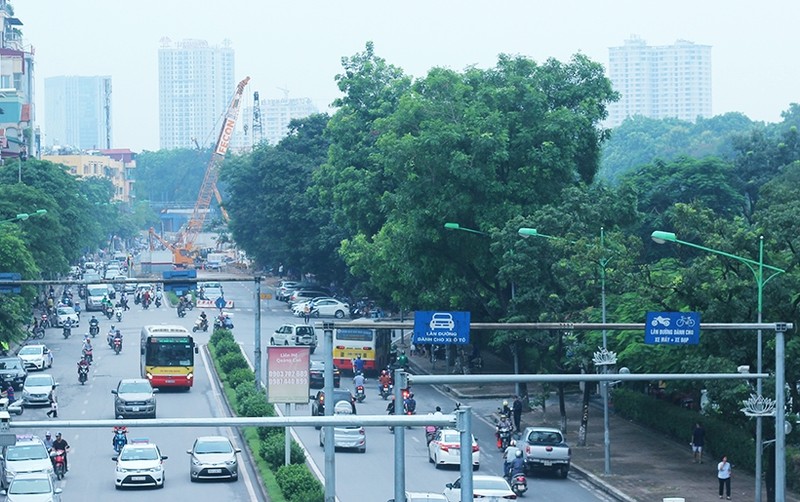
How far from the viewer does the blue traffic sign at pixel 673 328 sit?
3016 centimetres

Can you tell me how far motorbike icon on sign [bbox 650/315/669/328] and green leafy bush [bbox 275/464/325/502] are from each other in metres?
9.13

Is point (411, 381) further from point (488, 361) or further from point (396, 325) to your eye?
point (488, 361)

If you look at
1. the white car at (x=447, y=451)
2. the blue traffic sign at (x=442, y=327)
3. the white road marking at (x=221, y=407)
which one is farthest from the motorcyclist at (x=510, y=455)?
the blue traffic sign at (x=442, y=327)

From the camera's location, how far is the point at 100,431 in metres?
50.9

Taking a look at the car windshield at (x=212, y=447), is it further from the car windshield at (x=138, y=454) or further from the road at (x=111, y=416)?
the car windshield at (x=138, y=454)

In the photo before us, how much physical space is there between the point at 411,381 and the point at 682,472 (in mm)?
21355

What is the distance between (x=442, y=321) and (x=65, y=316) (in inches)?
2409

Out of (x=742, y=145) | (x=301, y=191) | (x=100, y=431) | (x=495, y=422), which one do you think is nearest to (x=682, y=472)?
(x=495, y=422)

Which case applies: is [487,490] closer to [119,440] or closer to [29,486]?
[29,486]

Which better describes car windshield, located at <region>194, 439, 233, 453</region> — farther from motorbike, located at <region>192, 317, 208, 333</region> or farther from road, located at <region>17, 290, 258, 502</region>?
motorbike, located at <region>192, 317, 208, 333</region>

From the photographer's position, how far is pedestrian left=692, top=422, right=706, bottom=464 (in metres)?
43.1

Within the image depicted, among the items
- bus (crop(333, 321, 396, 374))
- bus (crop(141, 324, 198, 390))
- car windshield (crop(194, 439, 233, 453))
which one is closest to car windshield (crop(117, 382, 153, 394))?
bus (crop(141, 324, 198, 390))

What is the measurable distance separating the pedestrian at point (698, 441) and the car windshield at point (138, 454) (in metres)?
15.4

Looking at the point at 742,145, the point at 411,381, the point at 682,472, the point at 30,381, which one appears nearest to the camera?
the point at 411,381
